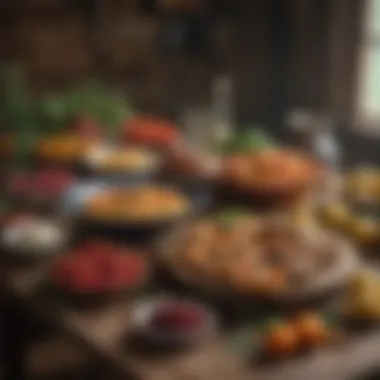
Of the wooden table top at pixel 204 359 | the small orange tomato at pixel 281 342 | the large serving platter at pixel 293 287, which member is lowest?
the wooden table top at pixel 204 359

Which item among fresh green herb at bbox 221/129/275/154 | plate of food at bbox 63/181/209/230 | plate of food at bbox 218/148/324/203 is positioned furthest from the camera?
fresh green herb at bbox 221/129/275/154

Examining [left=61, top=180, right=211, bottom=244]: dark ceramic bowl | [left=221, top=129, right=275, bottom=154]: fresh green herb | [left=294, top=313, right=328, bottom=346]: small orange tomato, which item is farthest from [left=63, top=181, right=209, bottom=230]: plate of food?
[left=294, top=313, right=328, bottom=346]: small orange tomato

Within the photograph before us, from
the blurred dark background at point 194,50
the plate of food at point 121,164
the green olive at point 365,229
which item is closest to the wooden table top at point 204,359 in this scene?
the green olive at point 365,229

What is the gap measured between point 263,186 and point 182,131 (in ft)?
2.32

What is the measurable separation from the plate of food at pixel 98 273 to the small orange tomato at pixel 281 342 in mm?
279

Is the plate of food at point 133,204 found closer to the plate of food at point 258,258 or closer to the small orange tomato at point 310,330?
the plate of food at point 258,258

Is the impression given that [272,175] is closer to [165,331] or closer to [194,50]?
[165,331]

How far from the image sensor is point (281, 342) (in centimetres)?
143

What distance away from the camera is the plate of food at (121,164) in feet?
7.48

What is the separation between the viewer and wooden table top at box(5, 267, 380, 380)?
138 centimetres

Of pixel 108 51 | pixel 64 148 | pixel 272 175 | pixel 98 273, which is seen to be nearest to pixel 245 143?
pixel 272 175

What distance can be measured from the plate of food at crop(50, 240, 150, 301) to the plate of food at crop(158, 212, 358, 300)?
0.06 metres

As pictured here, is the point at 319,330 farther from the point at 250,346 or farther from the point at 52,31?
the point at 52,31

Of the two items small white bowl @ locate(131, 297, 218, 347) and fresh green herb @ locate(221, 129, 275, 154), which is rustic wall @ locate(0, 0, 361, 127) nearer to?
fresh green herb @ locate(221, 129, 275, 154)
